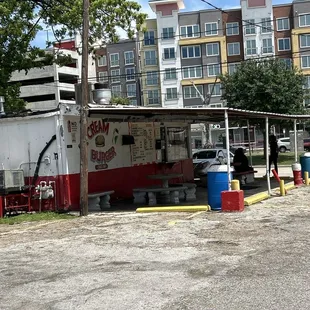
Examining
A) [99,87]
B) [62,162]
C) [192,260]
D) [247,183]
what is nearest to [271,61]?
[247,183]

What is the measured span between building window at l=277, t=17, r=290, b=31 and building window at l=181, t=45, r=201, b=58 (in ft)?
36.5

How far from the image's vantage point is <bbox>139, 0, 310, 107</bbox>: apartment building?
65.2m

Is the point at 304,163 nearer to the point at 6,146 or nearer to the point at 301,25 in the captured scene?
the point at 6,146

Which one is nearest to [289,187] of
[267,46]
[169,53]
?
[267,46]

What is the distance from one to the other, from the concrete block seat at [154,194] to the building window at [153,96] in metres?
55.3

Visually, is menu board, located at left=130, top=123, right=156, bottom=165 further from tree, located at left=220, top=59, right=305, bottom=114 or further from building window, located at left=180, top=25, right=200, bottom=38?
building window, located at left=180, top=25, right=200, bottom=38

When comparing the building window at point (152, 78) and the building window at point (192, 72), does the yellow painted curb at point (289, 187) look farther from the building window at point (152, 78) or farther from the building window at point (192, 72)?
the building window at point (152, 78)

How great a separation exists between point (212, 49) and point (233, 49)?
2.84 metres

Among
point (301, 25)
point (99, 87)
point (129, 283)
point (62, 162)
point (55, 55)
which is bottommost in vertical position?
point (129, 283)

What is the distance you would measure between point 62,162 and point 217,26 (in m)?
57.5

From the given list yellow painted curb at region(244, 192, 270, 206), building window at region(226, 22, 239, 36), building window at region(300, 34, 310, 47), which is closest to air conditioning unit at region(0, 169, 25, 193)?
yellow painted curb at region(244, 192, 270, 206)

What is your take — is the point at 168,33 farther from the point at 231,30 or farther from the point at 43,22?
the point at 43,22

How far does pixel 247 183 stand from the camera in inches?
780

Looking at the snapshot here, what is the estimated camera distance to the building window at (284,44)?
65938 mm
